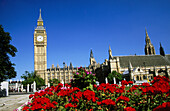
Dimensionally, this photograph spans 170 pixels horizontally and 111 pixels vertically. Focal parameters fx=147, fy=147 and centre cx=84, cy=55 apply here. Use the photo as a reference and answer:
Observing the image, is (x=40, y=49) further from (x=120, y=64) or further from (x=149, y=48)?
(x=149, y=48)

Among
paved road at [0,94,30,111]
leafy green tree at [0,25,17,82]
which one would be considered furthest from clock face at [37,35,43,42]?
paved road at [0,94,30,111]

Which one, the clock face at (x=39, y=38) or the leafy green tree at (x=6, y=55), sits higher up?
the clock face at (x=39, y=38)

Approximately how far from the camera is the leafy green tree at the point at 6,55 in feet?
65.3

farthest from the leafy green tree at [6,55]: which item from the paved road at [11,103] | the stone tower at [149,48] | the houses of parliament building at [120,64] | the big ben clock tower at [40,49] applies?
the stone tower at [149,48]

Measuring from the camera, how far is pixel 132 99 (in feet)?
23.0

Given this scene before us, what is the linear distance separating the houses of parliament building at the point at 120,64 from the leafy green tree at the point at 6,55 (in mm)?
34061

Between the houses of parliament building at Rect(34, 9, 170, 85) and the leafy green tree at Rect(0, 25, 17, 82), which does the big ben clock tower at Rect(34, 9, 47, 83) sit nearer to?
the houses of parliament building at Rect(34, 9, 170, 85)

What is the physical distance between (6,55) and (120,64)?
5269 centimetres

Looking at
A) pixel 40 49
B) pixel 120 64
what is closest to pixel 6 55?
pixel 120 64

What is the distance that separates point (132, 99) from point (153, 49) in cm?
7878

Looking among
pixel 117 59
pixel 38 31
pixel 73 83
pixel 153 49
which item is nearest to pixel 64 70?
pixel 38 31

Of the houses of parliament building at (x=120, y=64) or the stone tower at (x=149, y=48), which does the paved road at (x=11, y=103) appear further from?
the stone tower at (x=149, y=48)

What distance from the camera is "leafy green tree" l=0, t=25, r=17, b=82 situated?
1990 cm

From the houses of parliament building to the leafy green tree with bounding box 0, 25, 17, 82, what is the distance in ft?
112
